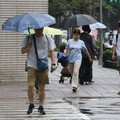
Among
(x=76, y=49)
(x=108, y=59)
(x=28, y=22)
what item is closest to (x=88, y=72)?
(x=76, y=49)

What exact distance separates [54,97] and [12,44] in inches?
147

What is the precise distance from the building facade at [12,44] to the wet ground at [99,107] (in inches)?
151

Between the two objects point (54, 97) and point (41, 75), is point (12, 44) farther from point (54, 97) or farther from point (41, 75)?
point (41, 75)

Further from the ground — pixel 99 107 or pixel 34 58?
pixel 34 58

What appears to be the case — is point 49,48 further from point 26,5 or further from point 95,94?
point 26,5

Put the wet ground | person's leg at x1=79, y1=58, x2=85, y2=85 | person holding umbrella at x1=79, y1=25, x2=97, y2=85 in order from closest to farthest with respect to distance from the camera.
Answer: the wet ground, person holding umbrella at x1=79, y1=25, x2=97, y2=85, person's leg at x1=79, y1=58, x2=85, y2=85

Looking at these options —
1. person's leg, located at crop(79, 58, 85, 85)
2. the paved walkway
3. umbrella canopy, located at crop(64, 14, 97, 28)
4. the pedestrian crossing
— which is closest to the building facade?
the paved walkway

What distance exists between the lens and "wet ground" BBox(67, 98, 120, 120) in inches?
389

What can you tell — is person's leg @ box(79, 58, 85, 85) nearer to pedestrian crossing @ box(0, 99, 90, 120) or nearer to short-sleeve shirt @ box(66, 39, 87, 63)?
short-sleeve shirt @ box(66, 39, 87, 63)

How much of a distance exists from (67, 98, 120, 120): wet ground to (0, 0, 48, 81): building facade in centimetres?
383

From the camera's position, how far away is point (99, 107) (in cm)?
1124

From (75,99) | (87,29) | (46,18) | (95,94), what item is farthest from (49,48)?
(87,29)

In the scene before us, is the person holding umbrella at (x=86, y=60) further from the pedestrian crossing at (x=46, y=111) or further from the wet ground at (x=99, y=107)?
the pedestrian crossing at (x=46, y=111)

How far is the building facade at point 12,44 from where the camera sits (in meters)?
16.0
